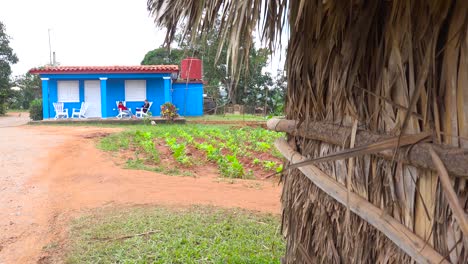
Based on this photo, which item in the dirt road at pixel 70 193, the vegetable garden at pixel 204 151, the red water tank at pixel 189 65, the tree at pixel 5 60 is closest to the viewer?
the red water tank at pixel 189 65

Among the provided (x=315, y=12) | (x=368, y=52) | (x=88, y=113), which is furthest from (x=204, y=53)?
(x=88, y=113)

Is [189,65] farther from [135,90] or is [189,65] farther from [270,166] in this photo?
[135,90]

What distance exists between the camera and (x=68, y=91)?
22266 mm

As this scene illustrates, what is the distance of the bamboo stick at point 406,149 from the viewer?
142cm

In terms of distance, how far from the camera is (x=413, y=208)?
169cm

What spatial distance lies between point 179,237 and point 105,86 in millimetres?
18614

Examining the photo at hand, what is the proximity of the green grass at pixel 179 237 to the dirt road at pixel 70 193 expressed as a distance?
34 cm

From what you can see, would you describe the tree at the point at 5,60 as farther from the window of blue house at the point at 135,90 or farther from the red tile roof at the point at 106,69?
the window of blue house at the point at 135,90

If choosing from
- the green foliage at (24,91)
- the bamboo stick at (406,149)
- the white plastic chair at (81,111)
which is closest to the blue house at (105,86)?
the white plastic chair at (81,111)

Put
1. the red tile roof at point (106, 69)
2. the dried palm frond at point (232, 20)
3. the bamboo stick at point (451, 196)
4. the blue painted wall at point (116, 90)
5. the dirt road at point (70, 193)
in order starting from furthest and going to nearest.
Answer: the blue painted wall at point (116, 90), the red tile roof at point (106, 69), the dirt road at point (70, 193), the dried palm frond at point (232, 20), the bamboo stick at point (451, 196)

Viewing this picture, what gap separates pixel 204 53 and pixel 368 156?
1.04 meters

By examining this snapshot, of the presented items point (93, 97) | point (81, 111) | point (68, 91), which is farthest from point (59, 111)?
point (93, 97)

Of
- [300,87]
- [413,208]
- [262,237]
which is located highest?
[300,87]

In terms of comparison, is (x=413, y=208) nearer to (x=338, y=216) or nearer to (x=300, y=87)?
(x=338, y=216)
